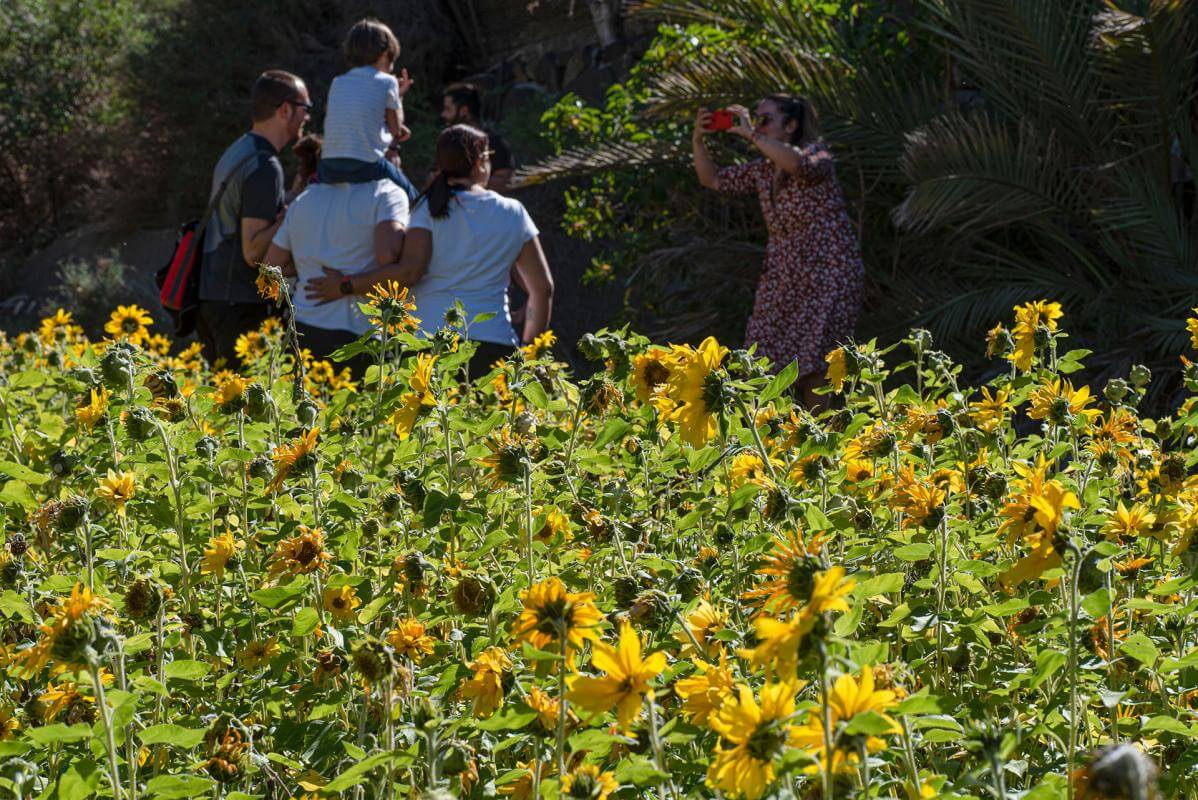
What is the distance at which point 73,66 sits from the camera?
19.7 m

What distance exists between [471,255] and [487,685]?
2.99 metres

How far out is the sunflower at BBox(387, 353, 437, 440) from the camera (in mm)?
2242

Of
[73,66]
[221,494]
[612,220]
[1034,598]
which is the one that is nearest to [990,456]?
[1034,598]

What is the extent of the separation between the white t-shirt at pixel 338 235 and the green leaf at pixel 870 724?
11.9 feet

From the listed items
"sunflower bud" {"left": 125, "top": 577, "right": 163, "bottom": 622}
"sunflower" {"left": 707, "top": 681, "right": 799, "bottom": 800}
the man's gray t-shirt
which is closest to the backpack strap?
the man's gray t-shirt

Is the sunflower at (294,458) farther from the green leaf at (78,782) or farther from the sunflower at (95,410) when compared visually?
the green leaf at (78,782)

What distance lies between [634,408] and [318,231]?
7.78 feet

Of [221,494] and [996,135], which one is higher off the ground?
[221,494]

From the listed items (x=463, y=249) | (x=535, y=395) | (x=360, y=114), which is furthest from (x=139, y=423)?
(x=360, y=114)

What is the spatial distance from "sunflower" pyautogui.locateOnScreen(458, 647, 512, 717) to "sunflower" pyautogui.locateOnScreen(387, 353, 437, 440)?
681 mm

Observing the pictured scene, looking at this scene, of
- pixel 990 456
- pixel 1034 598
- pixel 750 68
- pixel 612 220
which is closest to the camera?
pixel 1034 598

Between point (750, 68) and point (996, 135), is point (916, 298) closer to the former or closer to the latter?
point (996, 135)

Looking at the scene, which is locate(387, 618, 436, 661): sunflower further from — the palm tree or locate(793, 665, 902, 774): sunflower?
the palm tree

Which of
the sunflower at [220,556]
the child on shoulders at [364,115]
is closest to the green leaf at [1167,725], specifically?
the sunflower at [220,556]
